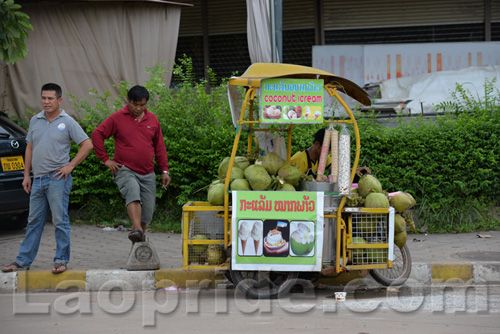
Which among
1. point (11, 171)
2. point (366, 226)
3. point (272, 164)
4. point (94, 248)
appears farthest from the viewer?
point (11, 171)

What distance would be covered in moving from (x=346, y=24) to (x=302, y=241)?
754 centimetres

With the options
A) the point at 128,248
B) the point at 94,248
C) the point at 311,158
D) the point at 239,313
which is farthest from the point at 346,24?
the point at 239,313

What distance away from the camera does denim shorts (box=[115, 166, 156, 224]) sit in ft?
20.3

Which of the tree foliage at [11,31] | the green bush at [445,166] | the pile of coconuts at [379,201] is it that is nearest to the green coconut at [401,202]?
the pile of coconuts at [379,201]

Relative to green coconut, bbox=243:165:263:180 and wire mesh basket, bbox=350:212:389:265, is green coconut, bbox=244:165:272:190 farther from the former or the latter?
wire mesh basket, bbox=350:212:389:265

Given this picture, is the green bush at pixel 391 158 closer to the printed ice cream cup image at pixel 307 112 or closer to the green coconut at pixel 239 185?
the green coconut at pixel 239 185

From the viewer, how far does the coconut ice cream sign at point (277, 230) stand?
5.34 metres

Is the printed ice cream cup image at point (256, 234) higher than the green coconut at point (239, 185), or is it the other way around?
the green coconut at point (239, 185)

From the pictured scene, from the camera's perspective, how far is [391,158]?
818 cm

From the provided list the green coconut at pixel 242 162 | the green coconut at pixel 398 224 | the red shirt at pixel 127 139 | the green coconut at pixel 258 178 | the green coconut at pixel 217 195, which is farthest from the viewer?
the red shirt at pixel 127 139

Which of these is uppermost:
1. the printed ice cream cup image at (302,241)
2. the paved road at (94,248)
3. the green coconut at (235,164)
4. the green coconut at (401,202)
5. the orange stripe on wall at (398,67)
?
the orange stripe on wall at (398,67)

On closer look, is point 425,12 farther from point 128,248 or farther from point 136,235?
point 136,235

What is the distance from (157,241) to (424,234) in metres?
3.44

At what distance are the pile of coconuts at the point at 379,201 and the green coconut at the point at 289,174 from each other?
19.5 inches
